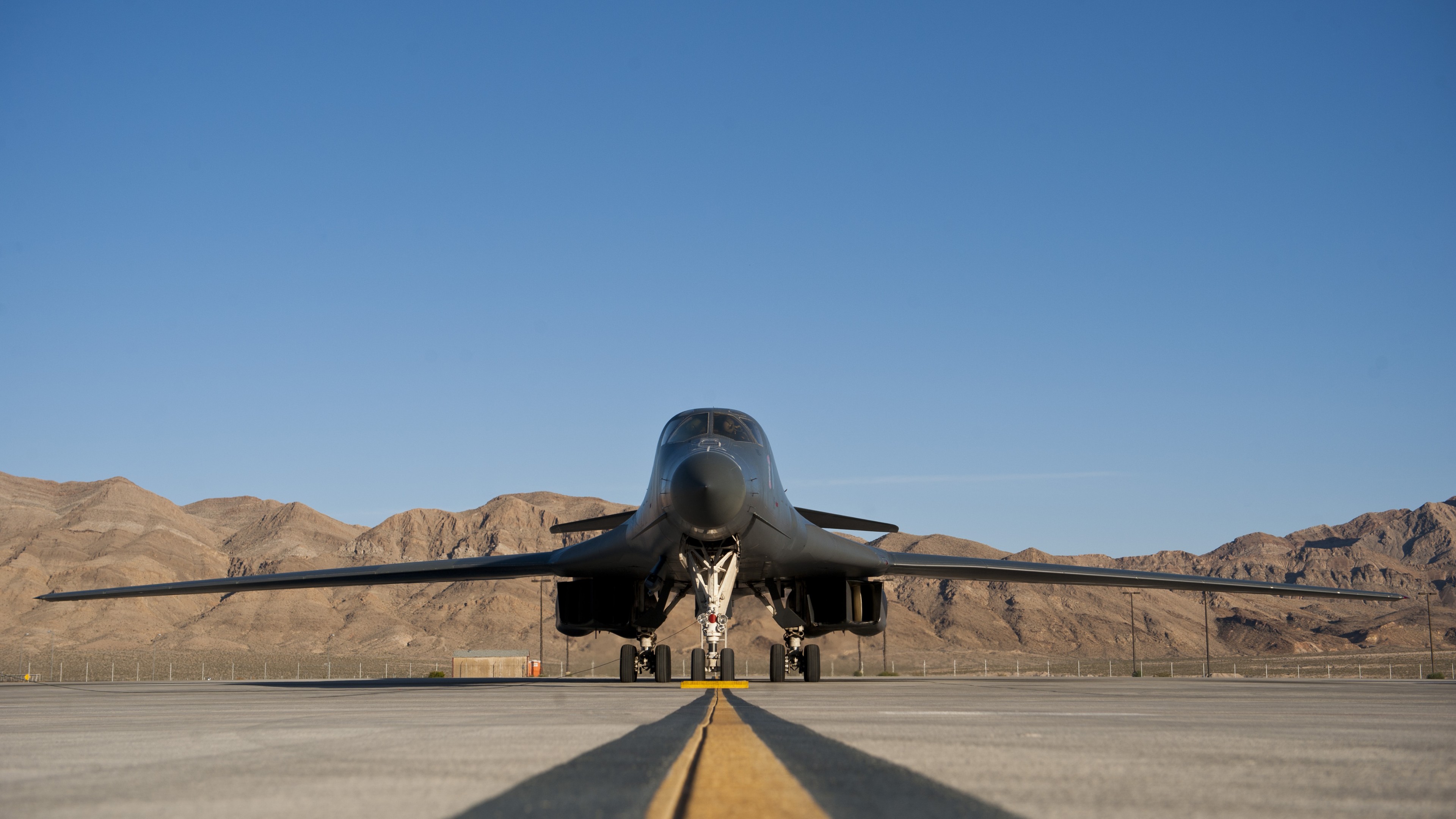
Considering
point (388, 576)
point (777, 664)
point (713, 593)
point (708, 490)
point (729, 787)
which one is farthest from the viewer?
point (388, 576)

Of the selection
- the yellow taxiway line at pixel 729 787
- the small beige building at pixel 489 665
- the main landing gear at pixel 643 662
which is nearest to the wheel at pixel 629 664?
the main landing gear at pixel 643 662

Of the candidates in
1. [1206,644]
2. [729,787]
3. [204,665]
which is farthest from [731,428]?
[1206,644]

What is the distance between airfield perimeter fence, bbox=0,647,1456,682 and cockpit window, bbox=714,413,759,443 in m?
43.0

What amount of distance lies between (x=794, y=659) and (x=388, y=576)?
8.02 metres

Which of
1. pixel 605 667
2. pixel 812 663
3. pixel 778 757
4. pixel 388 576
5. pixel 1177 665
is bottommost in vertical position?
pixel 1177 665

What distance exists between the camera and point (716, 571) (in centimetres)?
1662

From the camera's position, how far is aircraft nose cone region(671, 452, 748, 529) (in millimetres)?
14719

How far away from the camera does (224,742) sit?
19.7 feet

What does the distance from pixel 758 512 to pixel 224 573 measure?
135 m

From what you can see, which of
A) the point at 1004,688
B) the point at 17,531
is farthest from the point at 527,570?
the point at 17,531

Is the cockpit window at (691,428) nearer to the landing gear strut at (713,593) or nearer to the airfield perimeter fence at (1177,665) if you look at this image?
the landing gear strut at (713,593)

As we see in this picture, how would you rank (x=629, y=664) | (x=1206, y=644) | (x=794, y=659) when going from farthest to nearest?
(x=1206, y=644)
(x=794, y=659)
(x=629, y=664)

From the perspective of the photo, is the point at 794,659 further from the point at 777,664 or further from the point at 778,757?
the point at 778,757

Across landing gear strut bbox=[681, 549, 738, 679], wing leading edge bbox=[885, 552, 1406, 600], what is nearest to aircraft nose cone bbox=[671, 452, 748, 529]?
landing gear strut bbox=[681, 549, 738, 679]
